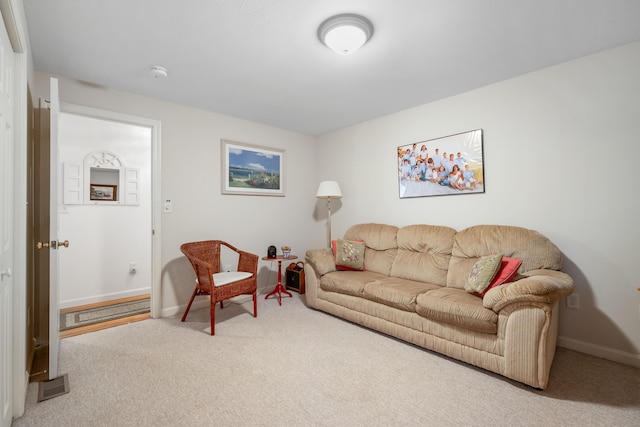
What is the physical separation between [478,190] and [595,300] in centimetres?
128

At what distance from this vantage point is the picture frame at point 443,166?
121 inches

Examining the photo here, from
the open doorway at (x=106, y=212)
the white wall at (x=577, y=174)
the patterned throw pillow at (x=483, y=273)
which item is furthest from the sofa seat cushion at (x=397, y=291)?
the open doorway at (x=106, y=212)

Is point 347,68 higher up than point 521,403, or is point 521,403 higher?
point 347,68

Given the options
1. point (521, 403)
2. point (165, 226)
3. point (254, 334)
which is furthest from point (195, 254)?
point (521, 403)

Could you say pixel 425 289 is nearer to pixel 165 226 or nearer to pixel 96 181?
pixel 165 226

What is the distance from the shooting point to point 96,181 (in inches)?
155

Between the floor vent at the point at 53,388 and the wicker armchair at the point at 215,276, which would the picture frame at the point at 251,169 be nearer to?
the wicker armchair at the point at 215,276

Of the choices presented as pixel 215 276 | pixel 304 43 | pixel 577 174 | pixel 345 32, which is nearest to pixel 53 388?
pixel 215 276

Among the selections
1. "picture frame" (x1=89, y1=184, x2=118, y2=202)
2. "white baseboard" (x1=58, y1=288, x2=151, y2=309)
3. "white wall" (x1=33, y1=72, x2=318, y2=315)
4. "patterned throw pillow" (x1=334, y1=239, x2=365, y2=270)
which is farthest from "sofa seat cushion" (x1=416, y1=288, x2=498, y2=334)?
"picture frame" (x1=89, y1=184, x2=118, y2=202)

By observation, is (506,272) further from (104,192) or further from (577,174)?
(104,192)

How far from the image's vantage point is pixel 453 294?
2461mm

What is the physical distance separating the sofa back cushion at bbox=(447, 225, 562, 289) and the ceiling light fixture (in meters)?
1.98

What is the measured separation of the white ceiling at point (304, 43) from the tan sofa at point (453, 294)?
4.89 ft

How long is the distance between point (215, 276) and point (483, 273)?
2.51m
